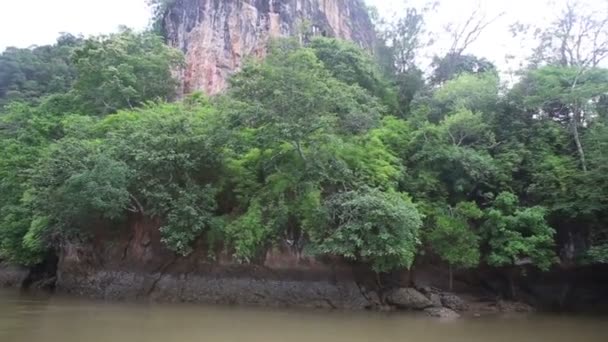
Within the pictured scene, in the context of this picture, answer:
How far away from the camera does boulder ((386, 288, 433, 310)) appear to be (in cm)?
1728

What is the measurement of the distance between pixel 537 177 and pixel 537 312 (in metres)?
4.95

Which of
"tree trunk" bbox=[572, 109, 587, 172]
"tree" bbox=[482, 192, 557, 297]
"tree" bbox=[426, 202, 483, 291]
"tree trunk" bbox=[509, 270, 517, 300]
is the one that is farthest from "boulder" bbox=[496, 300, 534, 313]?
"tree trunk" bbox=[572, 109, 587, 172]

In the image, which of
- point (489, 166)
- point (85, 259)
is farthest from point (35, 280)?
point (489, 166)

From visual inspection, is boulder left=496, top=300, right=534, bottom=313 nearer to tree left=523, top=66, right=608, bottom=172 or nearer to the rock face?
tree left=523, top=66, right=608, bottom=172

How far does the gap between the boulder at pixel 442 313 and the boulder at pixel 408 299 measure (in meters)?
0.32

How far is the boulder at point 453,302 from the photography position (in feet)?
57.7

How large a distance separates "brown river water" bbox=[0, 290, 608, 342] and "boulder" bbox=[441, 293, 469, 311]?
1.72 m

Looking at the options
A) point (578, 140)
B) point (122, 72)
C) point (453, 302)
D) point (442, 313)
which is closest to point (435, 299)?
point (453, 302)

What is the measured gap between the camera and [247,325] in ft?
41.2

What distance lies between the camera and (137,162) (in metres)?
18.3

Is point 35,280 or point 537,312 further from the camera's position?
point 35,280

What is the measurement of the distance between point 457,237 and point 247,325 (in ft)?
28.2

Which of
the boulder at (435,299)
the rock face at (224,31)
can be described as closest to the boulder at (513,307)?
the boulder at (435,299)

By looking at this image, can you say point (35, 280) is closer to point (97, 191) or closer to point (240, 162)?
point (97, 191)
